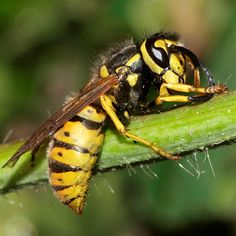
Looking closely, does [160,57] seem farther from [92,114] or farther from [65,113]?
[65,113]

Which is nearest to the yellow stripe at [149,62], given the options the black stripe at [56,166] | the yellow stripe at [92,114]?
the yellow stripe at [92,114]

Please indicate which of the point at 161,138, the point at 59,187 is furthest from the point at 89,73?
the point at 161,138

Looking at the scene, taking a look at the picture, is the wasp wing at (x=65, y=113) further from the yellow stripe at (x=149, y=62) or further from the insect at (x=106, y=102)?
the yellow stripe at (x=149, y=62)

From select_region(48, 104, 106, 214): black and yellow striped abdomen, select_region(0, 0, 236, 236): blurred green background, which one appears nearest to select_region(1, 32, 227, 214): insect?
select_region(48, 104, 106, 214): black and yellow striped abdomen

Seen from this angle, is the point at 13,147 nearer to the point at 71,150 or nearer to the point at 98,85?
the point at 71,150

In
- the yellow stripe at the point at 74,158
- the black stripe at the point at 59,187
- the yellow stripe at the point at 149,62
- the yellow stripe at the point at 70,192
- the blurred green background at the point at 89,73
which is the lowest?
the blurred green background at the point at 89,73
